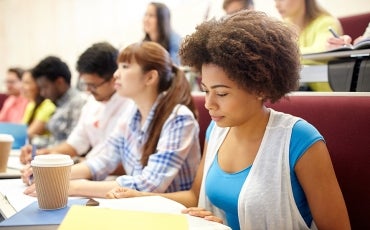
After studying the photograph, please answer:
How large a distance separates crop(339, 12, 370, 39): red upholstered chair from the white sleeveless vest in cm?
138

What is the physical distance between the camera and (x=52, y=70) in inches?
101

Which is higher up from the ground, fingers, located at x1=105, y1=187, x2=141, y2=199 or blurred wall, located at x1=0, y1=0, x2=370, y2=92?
blurred wall, located at x1=0, y1=0, x2=370, y2=92

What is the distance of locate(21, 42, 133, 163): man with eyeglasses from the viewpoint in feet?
5.99

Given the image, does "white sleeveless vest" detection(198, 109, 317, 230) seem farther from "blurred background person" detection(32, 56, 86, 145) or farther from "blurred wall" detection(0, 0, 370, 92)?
"blurred wall" detection(0, 0, 370, 92)

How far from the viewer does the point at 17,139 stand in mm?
2010

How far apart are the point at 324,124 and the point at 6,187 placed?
3.16 feet

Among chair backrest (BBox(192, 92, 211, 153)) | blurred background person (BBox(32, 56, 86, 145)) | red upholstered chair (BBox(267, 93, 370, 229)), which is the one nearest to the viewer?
red upholstered chair (BBox(267, 93, 370, 229))

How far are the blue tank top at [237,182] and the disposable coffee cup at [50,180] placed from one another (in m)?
0.39

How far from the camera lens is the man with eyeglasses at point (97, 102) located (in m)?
1.83

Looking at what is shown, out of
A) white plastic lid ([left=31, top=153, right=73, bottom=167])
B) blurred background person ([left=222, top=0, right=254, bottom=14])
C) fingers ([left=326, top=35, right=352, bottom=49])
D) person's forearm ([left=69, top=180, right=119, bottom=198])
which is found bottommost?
person's forearm ([left=69, top=180, right=119, bottom=198])

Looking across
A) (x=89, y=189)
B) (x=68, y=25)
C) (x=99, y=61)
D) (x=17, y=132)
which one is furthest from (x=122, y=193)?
(x=68, y=25)

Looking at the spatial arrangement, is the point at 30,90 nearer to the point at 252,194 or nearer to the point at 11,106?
the point at 11,106

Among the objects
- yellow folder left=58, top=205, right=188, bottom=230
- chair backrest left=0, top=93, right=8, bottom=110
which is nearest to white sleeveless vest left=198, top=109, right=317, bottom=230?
yellow folder left=58, top=205, right=188, bottom=230

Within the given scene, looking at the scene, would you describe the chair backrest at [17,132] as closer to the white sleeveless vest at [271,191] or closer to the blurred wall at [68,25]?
the white sleeveless vest at [271,191]
